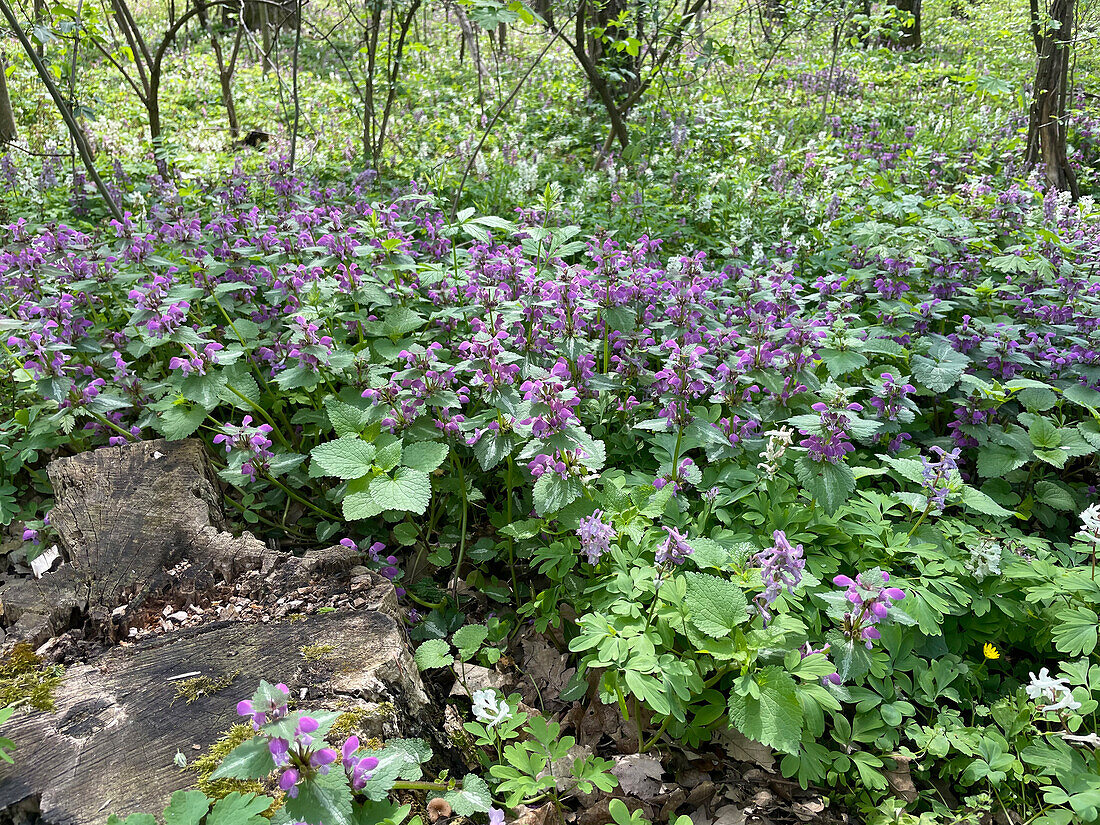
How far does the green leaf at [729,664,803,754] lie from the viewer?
5.34ft

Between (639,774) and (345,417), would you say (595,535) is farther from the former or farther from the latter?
(345,417)

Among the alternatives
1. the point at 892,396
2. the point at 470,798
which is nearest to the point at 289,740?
the point at 470,798

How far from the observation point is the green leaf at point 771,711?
163cm

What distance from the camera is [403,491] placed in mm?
2037

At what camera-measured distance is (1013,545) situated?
2361 millimetres

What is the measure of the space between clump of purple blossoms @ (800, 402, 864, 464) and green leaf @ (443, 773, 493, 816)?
1443 millimetres

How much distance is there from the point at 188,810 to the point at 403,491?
0.95 m

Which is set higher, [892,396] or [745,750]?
[892,396]

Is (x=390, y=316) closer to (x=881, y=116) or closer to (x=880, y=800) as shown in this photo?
(x=880, y=800)

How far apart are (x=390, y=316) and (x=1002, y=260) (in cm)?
310

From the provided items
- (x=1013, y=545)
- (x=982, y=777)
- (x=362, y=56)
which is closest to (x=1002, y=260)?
(x=1013, y=545)

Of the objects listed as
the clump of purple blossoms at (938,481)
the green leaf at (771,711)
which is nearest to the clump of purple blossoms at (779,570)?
the green leaf at (771,711)

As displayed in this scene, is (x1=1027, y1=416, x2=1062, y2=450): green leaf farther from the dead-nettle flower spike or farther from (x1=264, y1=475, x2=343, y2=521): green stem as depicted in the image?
(x1=264, y1=475, x2=343, y2=521): green stem

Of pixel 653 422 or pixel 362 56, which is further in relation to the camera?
pixel 362 56
